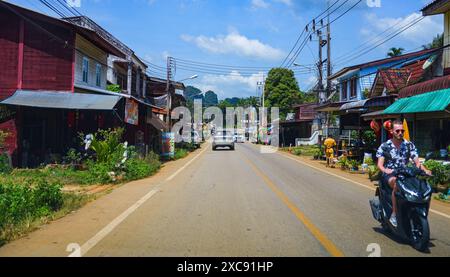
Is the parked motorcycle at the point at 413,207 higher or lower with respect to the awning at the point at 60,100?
lower

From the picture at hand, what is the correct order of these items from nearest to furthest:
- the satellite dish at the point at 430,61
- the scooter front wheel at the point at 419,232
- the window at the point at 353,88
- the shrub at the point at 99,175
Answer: the scooter front wheel at the point at 419,232 → the shrub at the point at 99,175 → the satellite dish at the point at 430,61 → the window at the point at 353,88

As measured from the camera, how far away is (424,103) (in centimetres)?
1758

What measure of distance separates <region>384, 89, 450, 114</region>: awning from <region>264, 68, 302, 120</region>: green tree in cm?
6078

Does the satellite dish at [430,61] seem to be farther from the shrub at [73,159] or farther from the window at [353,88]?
the shrub at [73,159]

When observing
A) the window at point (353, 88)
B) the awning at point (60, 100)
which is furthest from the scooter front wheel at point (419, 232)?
the window at point (353, 88)

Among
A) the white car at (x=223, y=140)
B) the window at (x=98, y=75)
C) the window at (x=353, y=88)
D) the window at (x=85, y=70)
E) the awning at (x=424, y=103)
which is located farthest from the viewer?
the white car at (x=223, y=140)

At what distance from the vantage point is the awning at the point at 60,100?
19.0m

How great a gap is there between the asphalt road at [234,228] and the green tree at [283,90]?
68786mm

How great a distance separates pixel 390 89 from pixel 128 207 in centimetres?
1809

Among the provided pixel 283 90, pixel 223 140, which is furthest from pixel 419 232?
pixel 283 90

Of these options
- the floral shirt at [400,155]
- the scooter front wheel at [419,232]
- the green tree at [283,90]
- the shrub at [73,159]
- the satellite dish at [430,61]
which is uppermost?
the green tree at [283,90]

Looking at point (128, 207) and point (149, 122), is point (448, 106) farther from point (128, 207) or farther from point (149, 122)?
point (149, 122)

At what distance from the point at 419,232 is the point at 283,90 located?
2995 inches
